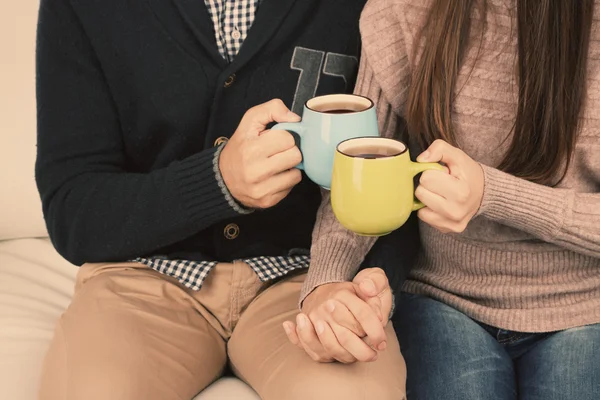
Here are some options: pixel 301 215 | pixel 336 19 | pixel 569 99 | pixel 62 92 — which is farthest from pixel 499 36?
pixel 62 92

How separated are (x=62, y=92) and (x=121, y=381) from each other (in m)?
0.46

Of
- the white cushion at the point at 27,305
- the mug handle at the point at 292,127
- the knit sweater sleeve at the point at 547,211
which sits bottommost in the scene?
the white cushion at the point at 27,305

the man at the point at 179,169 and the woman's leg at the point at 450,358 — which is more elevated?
the man at the point at 179,169

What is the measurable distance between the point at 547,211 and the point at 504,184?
8 centimetres

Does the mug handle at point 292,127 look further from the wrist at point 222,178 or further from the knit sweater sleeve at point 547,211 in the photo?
the knit sweater sleeve at point 547,211

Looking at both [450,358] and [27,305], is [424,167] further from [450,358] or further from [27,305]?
[27,305]

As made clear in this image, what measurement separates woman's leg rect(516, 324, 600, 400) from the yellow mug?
34 cm

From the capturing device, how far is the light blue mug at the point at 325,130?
2.94ft

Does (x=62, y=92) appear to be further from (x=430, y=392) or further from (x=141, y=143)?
(x=430, y=392)

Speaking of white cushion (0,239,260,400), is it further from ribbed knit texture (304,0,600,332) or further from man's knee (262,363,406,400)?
ribbed knit texture (304,0,600,332)

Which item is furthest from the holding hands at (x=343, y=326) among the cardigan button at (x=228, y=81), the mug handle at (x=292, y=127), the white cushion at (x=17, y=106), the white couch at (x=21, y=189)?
the white cushion at (x=17, y=106)

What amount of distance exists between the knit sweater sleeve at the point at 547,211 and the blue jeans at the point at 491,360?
5.7 inches

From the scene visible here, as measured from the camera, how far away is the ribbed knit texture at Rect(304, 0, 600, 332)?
3.50ft

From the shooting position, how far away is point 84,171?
1.17 meters
